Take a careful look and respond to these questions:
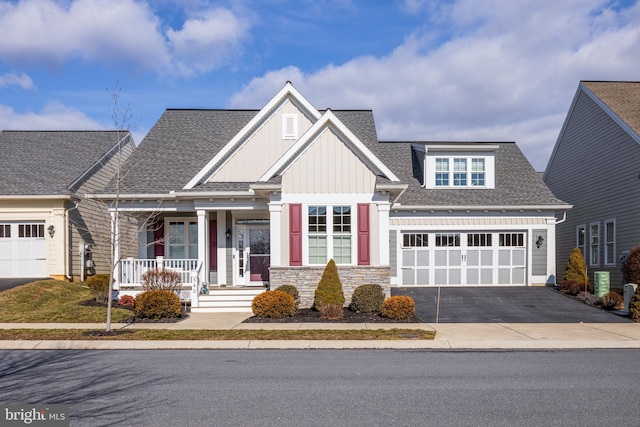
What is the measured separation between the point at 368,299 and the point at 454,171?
34.7ft

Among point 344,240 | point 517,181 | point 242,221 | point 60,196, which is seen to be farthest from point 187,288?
point 517,181

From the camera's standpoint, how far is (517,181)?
26.4 m

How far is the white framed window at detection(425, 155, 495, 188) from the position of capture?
85.4 ft

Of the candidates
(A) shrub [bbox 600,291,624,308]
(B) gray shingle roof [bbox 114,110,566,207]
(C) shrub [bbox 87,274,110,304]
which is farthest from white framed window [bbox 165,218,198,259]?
(A) shrub [bbox 600,291,624,308]

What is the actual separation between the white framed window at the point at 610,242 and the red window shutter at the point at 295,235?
14288 millimetres

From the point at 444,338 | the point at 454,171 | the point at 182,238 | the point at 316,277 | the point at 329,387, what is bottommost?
the point at 444,338

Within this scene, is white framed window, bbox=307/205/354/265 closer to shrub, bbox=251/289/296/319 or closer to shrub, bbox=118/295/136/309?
shrub, bbox=251/289/296/319

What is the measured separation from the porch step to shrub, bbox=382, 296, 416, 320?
4.88 metres

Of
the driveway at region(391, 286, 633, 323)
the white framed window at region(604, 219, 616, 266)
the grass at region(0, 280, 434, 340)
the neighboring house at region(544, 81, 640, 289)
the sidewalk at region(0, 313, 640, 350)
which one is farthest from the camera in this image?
the white framed window at region(604, 219, 616, 266)

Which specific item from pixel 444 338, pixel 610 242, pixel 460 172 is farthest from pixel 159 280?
pixel 610 242

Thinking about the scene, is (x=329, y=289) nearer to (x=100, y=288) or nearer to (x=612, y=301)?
(x=100, y=288)

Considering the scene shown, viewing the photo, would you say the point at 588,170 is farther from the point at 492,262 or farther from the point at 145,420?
the point at 145,420

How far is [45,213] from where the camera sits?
24281 mm

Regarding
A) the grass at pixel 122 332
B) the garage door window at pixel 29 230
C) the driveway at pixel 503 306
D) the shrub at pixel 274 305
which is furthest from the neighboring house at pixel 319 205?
the garage door window at pixel 29 230
